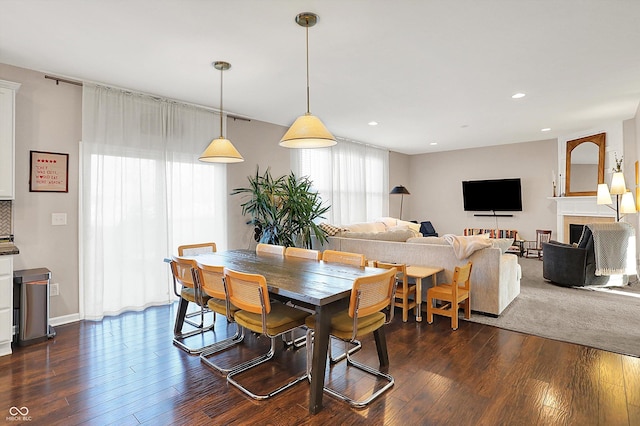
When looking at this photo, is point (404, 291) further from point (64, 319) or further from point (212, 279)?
point (64, 319)

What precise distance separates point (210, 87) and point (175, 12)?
156cm

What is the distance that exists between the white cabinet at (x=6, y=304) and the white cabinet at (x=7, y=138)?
2.06 feet

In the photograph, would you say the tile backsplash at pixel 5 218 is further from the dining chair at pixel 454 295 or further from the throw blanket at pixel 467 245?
the throw blanket at pixel 467 245

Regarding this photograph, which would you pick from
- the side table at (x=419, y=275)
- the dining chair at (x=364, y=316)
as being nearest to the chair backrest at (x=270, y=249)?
the dining chair at (x=364, y=316)

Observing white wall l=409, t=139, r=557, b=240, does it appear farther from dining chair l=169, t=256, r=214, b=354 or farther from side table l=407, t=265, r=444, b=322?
dining chair l=169, t=256, r=214, b=354

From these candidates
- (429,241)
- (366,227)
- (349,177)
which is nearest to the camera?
(429,241)

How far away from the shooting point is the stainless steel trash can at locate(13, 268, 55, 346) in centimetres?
302

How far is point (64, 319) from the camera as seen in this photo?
358cm

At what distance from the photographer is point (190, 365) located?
8.78 ft

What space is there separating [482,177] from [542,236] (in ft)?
6.17

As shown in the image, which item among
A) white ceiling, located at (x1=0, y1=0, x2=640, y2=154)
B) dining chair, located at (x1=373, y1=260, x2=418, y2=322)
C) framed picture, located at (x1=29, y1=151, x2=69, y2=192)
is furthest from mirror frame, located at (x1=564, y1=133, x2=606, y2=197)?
framed picture, located at (x1=29, y1=151, x2=69, y2=192)

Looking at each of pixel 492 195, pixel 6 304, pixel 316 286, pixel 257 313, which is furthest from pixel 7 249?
pixel 492 195

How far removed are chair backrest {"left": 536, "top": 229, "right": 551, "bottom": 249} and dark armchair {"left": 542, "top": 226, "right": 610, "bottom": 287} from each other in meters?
2.52

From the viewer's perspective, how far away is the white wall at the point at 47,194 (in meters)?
3.32
